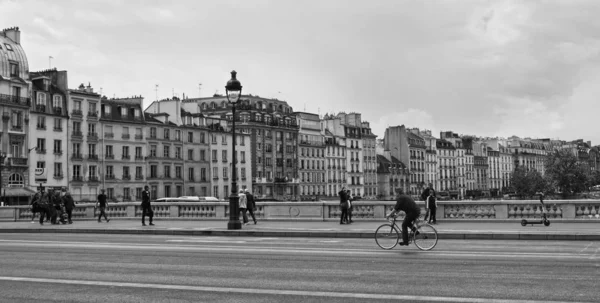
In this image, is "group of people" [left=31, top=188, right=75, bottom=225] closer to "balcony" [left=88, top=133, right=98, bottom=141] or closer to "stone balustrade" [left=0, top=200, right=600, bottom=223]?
"stone balustrade" [left=0, top=200, right=600, bottom=223]

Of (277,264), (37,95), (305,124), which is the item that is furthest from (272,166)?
(277,264)

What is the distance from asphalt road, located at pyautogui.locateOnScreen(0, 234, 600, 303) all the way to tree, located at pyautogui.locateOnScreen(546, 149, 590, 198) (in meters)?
129

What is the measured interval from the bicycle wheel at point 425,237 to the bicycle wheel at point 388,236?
0.54m

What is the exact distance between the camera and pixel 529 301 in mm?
10266

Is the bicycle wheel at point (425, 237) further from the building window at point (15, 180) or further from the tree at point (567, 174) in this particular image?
the tree at point (567, 174)

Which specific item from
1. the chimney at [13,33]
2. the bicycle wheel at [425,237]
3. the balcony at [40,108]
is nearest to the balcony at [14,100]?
the balcony at [40,108]

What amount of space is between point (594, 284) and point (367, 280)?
3666mm

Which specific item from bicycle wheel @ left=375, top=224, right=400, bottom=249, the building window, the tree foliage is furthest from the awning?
the tree foliage

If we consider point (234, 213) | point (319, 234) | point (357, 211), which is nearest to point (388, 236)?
point (319, 234)

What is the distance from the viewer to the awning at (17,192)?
78938mm

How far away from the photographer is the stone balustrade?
104 ft

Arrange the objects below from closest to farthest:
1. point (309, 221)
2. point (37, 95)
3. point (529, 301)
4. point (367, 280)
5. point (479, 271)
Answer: point (529, 301), point (367, 280), point (479, 271), point (309, 221), point (37, 95)

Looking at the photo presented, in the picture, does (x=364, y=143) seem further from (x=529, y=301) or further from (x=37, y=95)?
(x=529, y=301)

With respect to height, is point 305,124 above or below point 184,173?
above
